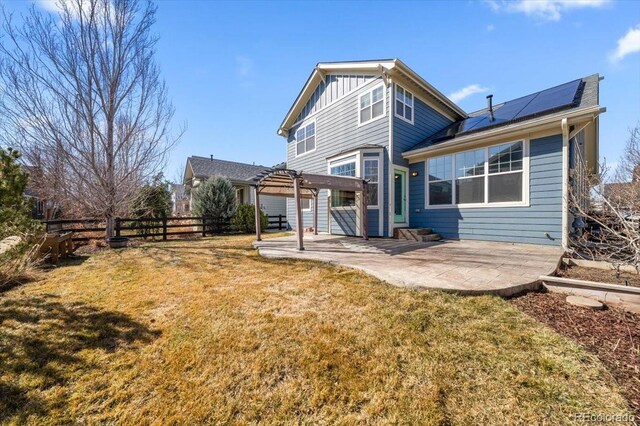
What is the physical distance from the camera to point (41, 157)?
754cm

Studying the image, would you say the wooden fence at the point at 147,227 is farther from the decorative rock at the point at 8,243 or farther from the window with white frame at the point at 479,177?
the window with white frame at the point at 479,177

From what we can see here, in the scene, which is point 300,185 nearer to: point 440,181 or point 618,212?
point 440,181

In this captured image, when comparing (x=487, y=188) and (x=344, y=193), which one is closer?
(x=487, y=188)

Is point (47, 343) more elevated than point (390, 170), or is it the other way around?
point (390, 170)


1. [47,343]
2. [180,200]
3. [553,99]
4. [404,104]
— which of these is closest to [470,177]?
[553,99]

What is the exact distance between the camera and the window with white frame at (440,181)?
8.12m

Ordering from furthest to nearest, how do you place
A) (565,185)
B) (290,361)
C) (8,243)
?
1. (565,185)
2. (8,243)
3. (290,361)

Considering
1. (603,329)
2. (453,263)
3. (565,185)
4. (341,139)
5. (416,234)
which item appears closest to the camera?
(603,329)

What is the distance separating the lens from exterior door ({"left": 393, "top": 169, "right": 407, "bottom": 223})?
8.93 m

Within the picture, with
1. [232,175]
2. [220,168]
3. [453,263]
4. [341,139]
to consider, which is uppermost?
[220,168]

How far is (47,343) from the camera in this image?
2.52m

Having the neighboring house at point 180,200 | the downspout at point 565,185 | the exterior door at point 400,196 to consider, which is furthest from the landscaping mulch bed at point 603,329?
the neighboring house at point 180,200

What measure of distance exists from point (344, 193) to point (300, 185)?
3394mm

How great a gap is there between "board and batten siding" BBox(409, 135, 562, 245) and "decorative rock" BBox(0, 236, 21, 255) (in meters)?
9.88
